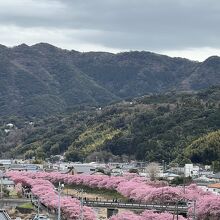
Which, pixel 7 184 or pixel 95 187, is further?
pixel 95 187

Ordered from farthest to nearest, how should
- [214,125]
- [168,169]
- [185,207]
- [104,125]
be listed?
1. [104,125]
2. [214,125]
3. [168,169]
4. [185,207]

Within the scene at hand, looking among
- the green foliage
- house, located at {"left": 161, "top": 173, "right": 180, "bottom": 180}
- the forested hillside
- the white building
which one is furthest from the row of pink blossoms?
the forested hillside

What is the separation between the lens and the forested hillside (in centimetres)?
14412

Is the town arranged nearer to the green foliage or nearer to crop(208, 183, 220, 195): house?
crop(208, 183, 220, 195): house

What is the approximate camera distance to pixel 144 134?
159875 mm

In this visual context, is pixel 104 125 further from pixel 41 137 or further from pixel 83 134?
pixel 41 137

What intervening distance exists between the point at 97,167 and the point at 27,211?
→ 58.1 meters

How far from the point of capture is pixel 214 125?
5994 inches

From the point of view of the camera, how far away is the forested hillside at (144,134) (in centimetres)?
14412

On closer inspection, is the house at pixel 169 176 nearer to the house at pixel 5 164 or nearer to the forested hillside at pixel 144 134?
the forested hillside at pixel 144 134

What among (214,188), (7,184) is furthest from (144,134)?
(214,188)

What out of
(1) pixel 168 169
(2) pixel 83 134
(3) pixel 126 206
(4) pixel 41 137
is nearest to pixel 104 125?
(2) pixel 83 134

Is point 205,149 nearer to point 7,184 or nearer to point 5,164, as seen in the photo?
point 5,164

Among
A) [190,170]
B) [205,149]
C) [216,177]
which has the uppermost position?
[205,149]
